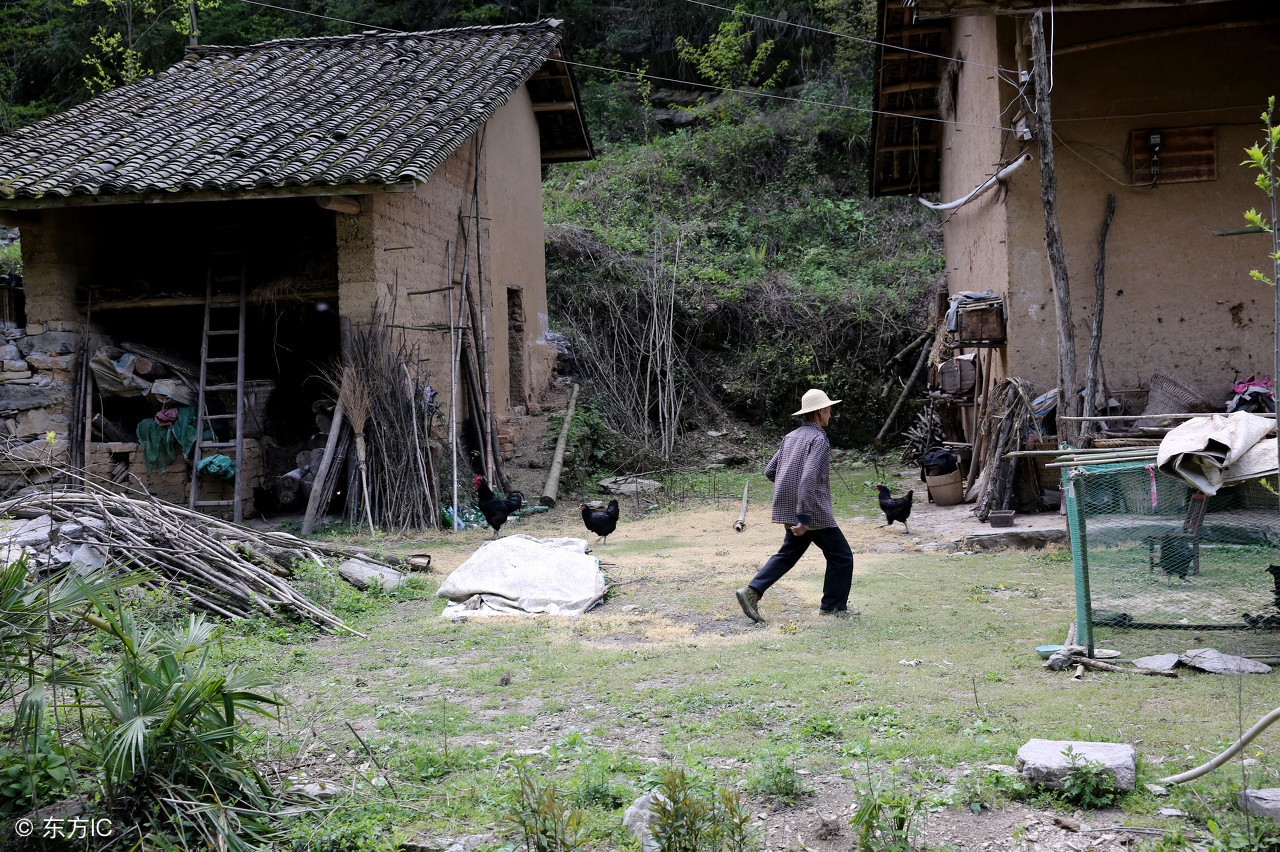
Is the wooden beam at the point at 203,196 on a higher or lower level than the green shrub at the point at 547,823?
higher

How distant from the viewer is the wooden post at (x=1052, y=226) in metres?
8.78

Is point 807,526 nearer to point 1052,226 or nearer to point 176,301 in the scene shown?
point 1052,226

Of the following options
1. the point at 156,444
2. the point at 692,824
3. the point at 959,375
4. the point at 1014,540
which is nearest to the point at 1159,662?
the point at 692,824

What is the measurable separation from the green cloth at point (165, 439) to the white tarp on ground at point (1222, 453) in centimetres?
1078

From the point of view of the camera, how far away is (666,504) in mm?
13125

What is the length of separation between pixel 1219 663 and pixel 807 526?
8.10ft

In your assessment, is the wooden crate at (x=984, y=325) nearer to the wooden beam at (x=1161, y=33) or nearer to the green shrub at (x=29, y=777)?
the wooden beam at (x=1161, y=33)

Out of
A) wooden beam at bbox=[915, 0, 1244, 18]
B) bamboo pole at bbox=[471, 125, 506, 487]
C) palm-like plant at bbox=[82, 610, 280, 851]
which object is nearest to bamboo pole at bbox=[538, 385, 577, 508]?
bamboo pole at bbox=[471, 125, 506, 487]

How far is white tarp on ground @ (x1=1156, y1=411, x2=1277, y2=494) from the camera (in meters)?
4.49

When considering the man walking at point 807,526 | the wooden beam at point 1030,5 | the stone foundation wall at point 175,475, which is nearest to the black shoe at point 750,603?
the man walking at point 807,526

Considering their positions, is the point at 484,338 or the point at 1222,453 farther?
the point at 484,338

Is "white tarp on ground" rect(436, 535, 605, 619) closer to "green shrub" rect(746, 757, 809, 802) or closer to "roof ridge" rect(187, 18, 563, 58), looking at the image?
"green shrub" rect(746, 757, 809, 802)

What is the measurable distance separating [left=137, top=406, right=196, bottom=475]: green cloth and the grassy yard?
5.66 m

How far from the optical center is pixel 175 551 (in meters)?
6.39
